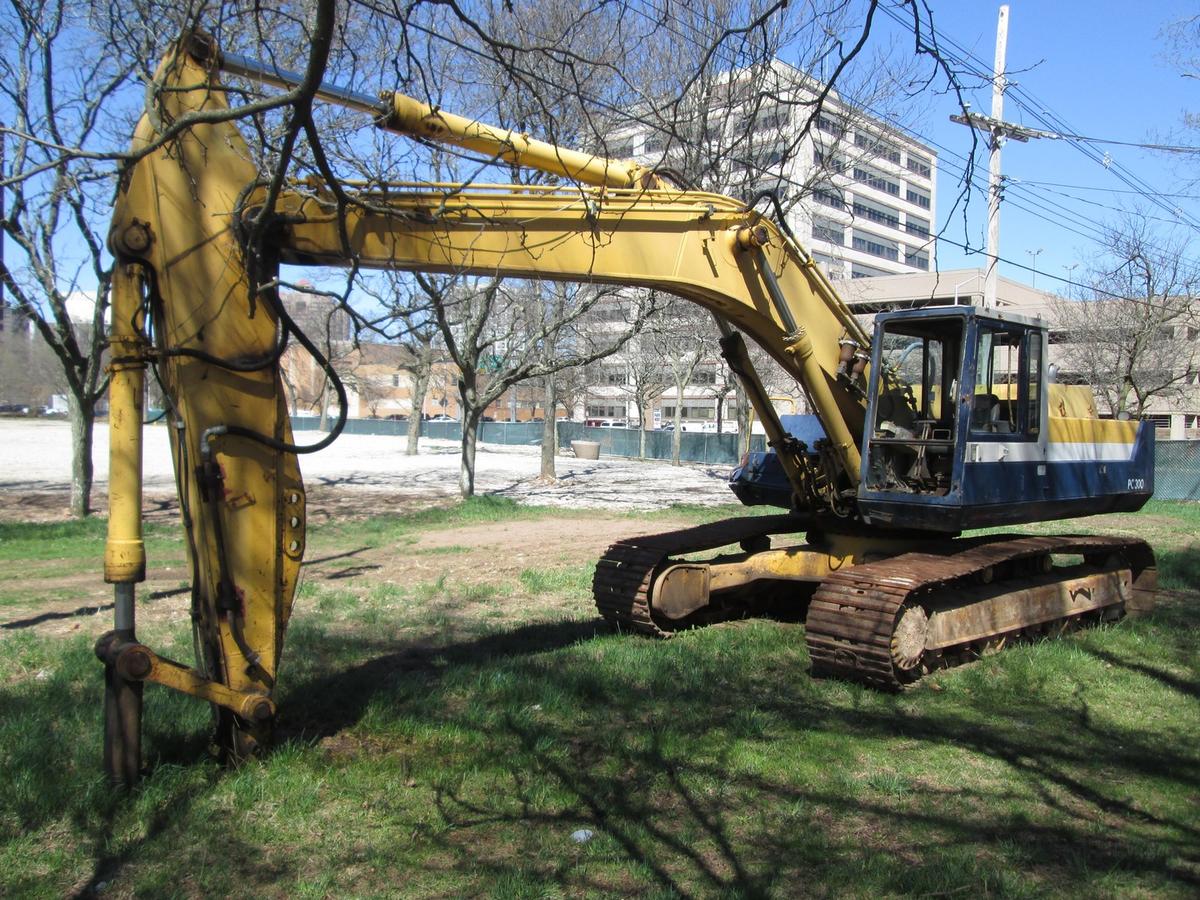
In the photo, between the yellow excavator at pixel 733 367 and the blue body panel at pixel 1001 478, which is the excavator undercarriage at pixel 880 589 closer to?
the yellow excavator at pixel 733 367

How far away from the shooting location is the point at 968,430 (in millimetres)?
7297

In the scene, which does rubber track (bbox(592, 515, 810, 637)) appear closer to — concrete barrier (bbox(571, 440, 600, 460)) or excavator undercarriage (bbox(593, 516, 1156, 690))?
excavator undercarriage (bbox(593, 516, 1156, 690))

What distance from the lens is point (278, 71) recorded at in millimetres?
4750

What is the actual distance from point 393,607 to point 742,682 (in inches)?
155

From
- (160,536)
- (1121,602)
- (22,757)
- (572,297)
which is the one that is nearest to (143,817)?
(22,757)

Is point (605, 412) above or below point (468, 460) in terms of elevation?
above

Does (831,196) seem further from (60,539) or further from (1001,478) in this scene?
(60,539)

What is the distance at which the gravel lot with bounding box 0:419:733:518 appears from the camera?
73.4 feet

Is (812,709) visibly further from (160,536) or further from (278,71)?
(160,536)

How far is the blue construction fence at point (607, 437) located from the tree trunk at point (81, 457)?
73.6ft

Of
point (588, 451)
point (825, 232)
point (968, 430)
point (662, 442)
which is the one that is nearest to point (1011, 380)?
point (968, 430)

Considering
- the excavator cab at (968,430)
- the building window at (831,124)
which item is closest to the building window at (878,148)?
the building window at (831,124)

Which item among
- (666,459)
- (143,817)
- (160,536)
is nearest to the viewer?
(143,817)

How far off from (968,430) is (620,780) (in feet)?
12.5
